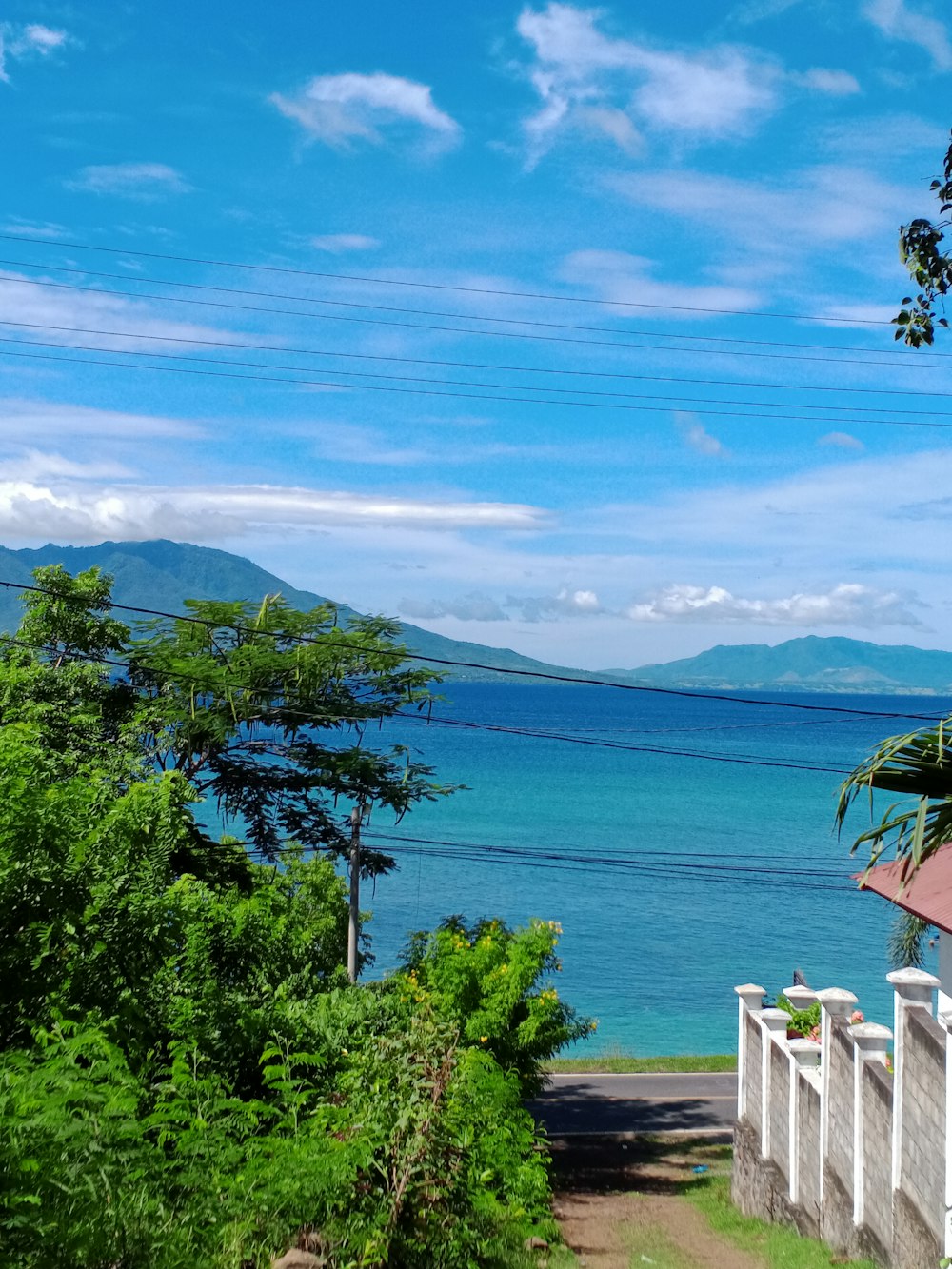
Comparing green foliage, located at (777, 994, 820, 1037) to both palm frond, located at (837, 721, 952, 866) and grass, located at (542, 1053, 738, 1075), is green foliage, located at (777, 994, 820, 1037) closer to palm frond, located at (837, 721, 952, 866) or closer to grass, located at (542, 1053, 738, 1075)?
palm frond, located at (837, 721, 952, 866)

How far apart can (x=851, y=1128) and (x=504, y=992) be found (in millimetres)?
5444

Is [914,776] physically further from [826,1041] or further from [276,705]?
[276,705]

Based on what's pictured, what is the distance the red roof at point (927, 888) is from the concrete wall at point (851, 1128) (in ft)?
2.25

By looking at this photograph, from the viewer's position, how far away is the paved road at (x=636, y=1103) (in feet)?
75.0

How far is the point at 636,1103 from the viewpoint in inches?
984

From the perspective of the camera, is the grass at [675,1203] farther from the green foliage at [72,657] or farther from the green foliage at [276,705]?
the green foliage at [72,657]

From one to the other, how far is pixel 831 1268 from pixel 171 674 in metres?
13.2

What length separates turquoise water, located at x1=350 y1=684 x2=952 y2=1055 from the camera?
135 feet

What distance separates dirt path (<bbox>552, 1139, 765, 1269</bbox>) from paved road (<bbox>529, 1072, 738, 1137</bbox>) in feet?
5.41

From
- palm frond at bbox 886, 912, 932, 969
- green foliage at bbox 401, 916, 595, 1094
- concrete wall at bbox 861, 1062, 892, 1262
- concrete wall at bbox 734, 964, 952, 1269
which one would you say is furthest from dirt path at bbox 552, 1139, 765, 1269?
palm frond at bbox 886, 912, 932, 969

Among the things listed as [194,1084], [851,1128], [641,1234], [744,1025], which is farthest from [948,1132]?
[744,1025]

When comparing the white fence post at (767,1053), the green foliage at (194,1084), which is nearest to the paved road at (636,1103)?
the white fence post at (767,1053)

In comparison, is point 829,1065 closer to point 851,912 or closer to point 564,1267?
point 564,1267

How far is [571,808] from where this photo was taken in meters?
93.5
